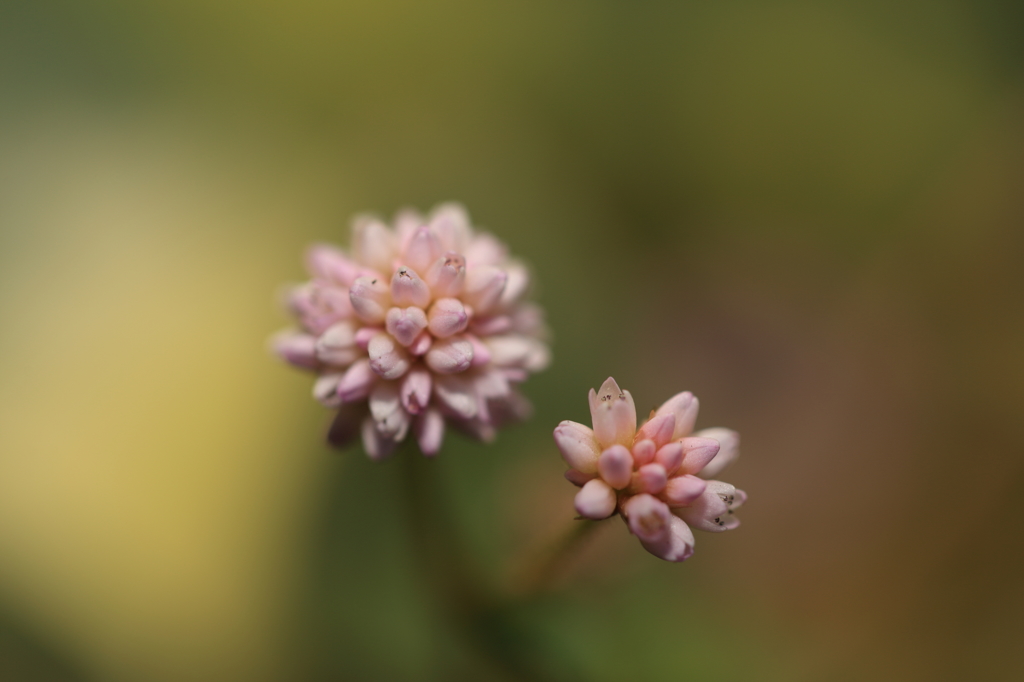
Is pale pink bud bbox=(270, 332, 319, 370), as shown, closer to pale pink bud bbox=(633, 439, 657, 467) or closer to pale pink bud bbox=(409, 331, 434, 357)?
pale pink bud bbox=(409, 331, 434, 357)

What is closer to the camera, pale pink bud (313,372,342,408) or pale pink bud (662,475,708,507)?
pale pink bud (662,475,708,507)

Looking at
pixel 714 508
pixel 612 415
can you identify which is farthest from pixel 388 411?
pixel 714 508

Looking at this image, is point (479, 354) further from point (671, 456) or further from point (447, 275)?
point (671, 456)

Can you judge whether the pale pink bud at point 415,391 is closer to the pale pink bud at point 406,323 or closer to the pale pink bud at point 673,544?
the pale pink bud at point 406,323

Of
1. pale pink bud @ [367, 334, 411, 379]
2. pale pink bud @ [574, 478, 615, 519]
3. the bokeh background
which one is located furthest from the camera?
the bokeh background

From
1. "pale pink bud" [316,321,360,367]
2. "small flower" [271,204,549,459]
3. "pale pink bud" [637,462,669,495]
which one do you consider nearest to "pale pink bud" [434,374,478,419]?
"small flower" [271,204,549,459]

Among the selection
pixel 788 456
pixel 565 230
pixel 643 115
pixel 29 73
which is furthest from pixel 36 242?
pixel 788 456
